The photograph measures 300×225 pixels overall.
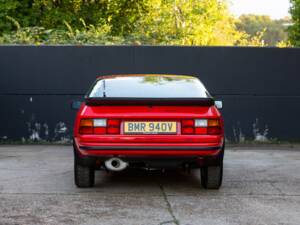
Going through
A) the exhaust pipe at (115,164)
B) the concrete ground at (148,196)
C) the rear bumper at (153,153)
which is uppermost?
the rear bumper at (153,153)

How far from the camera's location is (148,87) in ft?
24.9

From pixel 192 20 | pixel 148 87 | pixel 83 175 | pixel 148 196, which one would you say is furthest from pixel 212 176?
pixel 192 20

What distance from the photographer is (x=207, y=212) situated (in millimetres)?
6016

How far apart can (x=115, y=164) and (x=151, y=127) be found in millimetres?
568

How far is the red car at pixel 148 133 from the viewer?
6742 millimetres

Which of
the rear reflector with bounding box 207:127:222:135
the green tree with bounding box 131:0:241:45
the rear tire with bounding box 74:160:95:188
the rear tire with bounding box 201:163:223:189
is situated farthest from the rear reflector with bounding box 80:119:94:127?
the green tree with bounding box 131:0:241:45

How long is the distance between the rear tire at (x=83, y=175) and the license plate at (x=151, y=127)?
0.75 meters

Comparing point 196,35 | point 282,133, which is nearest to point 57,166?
point 282,133

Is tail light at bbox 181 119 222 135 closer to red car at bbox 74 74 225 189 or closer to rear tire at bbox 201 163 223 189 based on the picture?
red car at bbox 74 74 225 189

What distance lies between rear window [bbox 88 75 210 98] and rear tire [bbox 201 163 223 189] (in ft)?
2.83

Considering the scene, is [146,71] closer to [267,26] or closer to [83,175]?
[83,175]

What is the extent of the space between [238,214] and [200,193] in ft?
3.88

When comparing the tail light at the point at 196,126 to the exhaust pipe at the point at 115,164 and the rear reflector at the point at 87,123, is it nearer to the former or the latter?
the exhaust pipe at the point at 115,164

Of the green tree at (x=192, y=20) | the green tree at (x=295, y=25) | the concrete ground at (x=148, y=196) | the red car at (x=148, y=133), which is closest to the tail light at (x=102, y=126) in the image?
the red car at (x=148, y=133)
